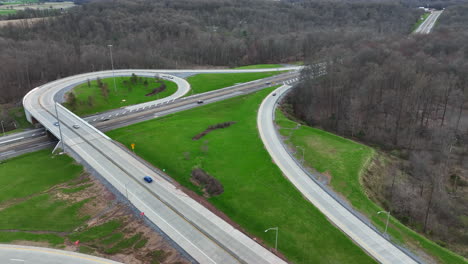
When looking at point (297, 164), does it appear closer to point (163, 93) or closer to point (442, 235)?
point (442, 235)

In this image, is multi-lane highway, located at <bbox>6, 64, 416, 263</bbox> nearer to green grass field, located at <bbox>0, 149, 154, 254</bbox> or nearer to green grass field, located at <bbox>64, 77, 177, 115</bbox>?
green grass field, located at <bbox>0, 149, 154, 254</bbox>

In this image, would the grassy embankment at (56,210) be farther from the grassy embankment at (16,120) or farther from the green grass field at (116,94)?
the green grass field at (116,94)

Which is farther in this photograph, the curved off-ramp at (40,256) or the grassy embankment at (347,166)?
the grassy embankment at (347,166)

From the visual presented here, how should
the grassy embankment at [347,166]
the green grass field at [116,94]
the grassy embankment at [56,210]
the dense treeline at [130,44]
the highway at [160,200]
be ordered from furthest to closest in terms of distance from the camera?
the dense treeline at [130,44], the green grass field at [116,94], the grassy embankment at [56,210], the grassy embankment at [347,166], the highway at [160,200]

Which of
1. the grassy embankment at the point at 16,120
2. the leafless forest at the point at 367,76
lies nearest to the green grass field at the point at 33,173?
the grassy embankment at the point at 16,120

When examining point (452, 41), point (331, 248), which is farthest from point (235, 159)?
point (452, 41)

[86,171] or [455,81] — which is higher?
[455,81]
